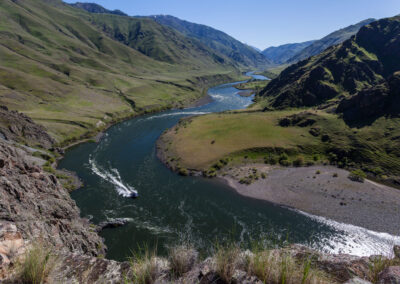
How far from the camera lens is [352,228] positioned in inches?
1800

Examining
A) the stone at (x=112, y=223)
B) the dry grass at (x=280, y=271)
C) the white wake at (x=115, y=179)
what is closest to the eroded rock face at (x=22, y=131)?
the white wake at (x=115, y=179)

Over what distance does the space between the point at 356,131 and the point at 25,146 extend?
115 m

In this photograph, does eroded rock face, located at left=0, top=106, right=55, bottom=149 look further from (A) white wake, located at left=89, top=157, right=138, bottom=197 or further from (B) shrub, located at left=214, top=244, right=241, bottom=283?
(B) shrub, located at left=214, top=244, right=241, bottom=283

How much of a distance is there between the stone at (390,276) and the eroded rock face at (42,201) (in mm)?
24850

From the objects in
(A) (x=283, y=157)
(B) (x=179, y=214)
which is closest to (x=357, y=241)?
(B) (x=179, y=214)

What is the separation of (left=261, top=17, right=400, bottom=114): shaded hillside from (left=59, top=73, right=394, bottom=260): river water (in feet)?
372

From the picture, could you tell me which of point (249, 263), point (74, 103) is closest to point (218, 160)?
point (249, 263)

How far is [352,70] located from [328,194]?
143 m

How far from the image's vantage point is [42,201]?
30359 millimetres

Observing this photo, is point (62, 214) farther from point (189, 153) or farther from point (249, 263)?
point (189, 153)

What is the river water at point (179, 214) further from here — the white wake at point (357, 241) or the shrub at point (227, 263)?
the shrub at point (227, 263)

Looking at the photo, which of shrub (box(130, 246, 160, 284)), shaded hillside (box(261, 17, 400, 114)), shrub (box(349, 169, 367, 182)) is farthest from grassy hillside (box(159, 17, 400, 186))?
shrub (box(130, 246, 160, 284))

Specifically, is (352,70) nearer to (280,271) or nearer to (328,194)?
(328,194)

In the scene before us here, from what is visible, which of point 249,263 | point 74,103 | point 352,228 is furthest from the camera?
point 74,103
